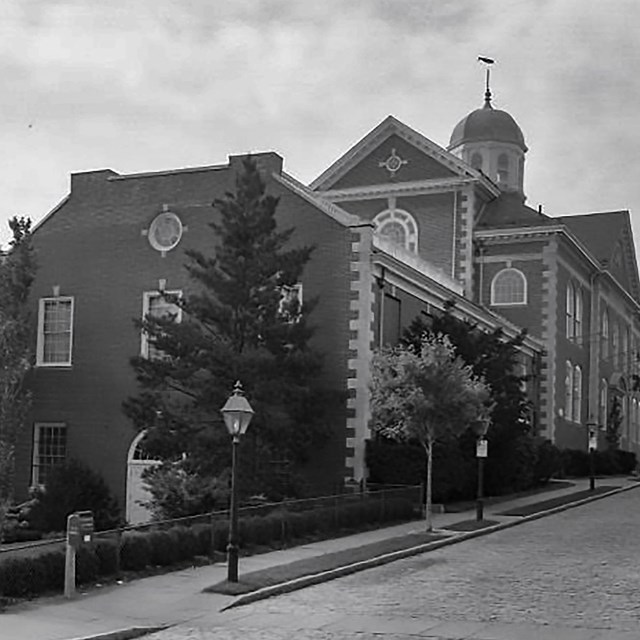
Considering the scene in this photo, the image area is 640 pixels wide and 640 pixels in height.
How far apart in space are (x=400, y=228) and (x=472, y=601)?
1307 inches

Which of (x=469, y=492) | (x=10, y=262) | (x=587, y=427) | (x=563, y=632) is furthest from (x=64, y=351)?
(x=587, y=427)

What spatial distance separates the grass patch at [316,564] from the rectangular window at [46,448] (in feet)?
46.1

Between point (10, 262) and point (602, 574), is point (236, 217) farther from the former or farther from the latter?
point (602, 574)

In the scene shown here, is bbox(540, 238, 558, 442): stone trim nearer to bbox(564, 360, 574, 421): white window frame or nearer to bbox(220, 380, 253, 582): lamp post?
bbox(564, 360, 574, 421): white window frame

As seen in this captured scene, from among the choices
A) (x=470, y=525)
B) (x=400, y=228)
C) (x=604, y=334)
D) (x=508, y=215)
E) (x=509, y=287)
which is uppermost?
(x=508, y=215)

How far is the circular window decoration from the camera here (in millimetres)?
35969

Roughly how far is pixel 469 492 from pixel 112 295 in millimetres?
12031

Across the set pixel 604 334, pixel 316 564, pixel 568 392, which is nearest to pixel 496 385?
pixel 316 564

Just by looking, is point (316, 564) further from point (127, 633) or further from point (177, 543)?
point (127, 633)

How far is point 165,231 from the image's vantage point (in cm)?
3622

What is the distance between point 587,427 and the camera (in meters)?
57.6

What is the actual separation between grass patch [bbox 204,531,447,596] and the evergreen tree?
4.98 metres

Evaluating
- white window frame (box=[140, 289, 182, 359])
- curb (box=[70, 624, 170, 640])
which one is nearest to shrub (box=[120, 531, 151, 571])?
curb (box=[70, 624, 170, 640])

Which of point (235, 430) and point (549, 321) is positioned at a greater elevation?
point (549, 321)
